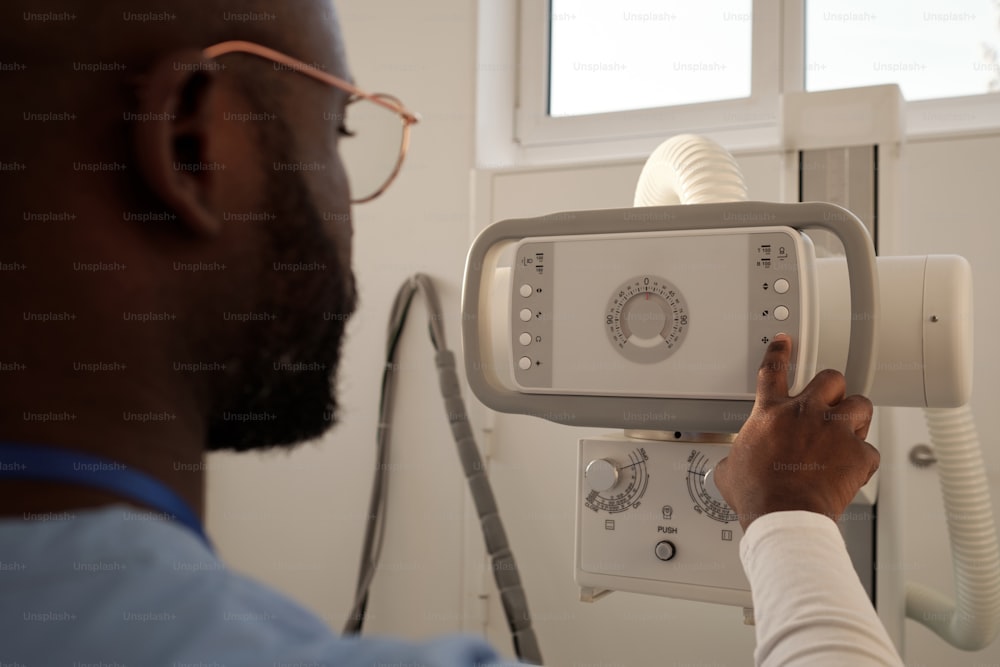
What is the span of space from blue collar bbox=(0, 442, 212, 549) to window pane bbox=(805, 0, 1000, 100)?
1.83m

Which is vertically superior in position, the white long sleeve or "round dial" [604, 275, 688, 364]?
"round dial" [604, 275, 688, 364]

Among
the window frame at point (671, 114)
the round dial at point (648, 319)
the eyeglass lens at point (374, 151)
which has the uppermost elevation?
the window frame at point (671, 114)

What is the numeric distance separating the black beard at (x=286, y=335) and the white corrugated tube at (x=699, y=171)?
0.45 m

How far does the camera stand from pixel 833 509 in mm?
702

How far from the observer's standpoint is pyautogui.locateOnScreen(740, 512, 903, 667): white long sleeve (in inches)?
23.7

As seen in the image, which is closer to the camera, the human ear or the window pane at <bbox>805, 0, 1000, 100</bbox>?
the human ear

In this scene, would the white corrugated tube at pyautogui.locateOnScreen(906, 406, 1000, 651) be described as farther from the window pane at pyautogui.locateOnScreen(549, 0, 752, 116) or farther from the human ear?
Result: the window pane at pyautogui.locateOnScreen(549, 0, 752, 116)

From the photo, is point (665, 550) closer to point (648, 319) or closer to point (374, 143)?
point (648, 319)

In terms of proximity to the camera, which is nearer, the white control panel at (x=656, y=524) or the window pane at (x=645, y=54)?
the white control panel at (x=656, y=524)

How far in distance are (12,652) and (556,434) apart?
144 cm

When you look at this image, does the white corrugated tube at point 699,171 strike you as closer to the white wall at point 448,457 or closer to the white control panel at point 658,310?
the white control panel at point 658,310

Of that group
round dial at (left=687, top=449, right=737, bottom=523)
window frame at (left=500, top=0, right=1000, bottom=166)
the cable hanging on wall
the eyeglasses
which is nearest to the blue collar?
the eyeglasses

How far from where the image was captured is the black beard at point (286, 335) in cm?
57

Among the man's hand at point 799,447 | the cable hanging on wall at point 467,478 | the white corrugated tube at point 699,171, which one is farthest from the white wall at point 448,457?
the man's hand at point 799,447
